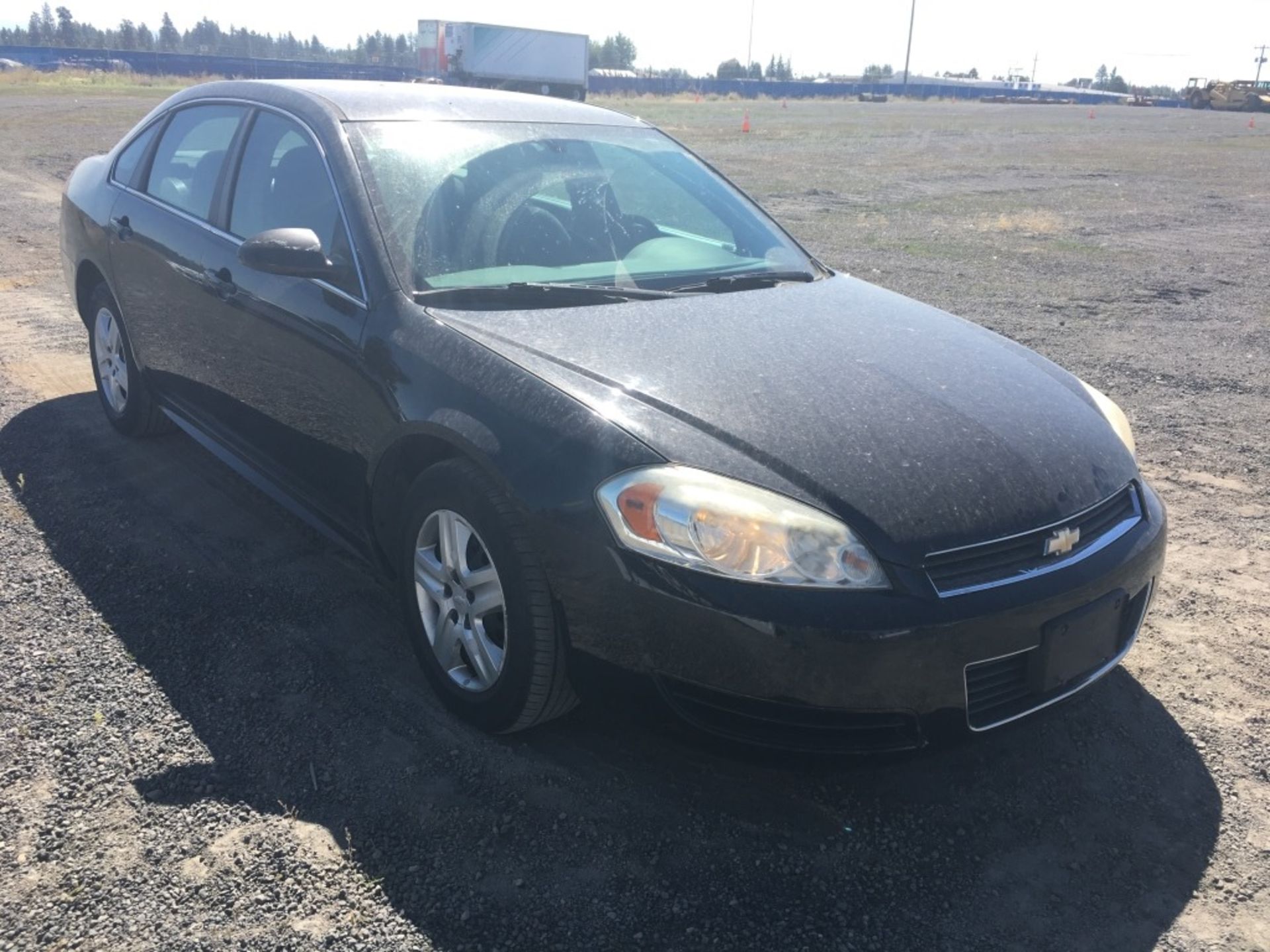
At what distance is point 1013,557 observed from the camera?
250 cm

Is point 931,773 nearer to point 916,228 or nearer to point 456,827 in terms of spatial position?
point 456,827

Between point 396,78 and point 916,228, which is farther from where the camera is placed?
point 396,78

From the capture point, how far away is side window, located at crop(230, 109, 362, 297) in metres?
3.38

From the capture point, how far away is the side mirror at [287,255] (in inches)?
127

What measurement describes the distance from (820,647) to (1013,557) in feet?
1.87

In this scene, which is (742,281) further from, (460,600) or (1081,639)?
(1081,639)

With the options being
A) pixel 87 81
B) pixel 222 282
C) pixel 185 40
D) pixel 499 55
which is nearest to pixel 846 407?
A: pixel 222 282

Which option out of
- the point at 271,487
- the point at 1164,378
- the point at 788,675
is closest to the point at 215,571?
the point at 271,487

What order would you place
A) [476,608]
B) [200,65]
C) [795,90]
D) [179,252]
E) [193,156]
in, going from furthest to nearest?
[795,90]
[200,65]
[193,156]
[179,252]
[476,608]

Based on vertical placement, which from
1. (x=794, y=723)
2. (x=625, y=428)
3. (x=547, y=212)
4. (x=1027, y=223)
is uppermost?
(x=547, y=212)

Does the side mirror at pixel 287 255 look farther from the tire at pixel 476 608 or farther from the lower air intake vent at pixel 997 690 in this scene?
the lower air intake vent at pixel 997 690

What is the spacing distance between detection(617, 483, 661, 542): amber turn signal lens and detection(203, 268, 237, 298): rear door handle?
2.10m

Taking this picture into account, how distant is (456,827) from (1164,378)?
562cm

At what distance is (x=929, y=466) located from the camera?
2592 millimetres
